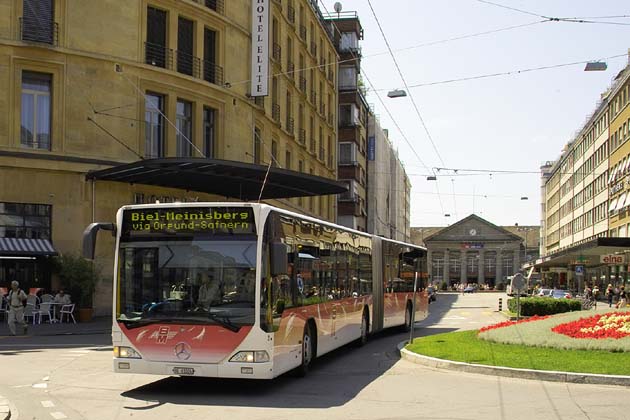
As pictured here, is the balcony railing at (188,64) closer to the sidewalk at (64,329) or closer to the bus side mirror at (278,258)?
the sidewalk at (64,329)

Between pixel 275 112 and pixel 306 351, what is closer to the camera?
pixel 306 351

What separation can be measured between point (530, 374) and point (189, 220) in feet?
20.9

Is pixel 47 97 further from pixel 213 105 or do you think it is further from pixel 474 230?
pixel 474 230

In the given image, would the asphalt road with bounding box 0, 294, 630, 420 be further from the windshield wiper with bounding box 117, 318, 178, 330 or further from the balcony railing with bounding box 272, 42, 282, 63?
the balcony railing with bounding box 272, 42, 282, 63

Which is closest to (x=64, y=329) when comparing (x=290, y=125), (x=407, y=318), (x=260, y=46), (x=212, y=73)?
(x=407, y=318)

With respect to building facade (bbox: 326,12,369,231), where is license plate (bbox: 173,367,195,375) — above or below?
below

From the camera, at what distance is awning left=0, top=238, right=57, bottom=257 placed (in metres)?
28.6

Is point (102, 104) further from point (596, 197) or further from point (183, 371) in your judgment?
point (596, 197)

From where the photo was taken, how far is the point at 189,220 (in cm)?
1214

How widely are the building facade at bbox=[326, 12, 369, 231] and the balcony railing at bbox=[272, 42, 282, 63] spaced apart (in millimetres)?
21219

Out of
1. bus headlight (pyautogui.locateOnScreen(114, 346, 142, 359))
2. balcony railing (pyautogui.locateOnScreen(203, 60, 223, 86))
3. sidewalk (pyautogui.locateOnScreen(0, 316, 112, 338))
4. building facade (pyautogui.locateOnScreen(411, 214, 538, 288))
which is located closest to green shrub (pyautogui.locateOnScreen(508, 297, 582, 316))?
sidewalk (pyautogui.locateOnScreen(0, 316, 112, 338))

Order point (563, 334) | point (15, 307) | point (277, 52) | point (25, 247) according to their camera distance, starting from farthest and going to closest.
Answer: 1. point (277, 52)
2. point (25, 247)
3. point (15, 307)
4. point (563, 334)

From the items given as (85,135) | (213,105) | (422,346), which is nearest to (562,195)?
(213,105)

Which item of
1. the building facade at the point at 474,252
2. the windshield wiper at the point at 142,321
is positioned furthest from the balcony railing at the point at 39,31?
the building facade at the point at 474,252
